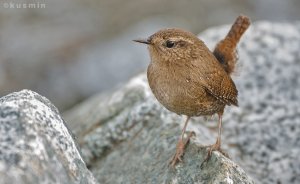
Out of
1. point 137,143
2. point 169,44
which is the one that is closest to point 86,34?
point 137,143

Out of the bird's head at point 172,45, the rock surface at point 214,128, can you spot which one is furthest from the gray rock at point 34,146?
the bird's head at point 172,45

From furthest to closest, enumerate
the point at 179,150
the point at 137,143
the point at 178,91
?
the point at 137,143 < the point at 179,150 < the point at 178,91

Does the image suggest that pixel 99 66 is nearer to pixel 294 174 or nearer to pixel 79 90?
pixel 79 90

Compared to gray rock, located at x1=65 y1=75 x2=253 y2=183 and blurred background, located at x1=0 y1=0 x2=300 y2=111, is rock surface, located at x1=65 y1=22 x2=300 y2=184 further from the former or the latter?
blurred background, located at x1=0 y1=0 x2=300 y2=111

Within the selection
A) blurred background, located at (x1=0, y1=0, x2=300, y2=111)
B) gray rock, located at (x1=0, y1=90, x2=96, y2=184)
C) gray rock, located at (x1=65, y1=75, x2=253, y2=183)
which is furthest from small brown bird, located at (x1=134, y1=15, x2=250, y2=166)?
blurred background, located at (x1=0, y1=0, x2=300, y2=111)

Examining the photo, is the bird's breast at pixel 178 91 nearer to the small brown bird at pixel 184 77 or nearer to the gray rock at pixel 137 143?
the small brown bird at pixel 184 77

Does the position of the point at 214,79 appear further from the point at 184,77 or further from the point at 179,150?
the point at 179,150
